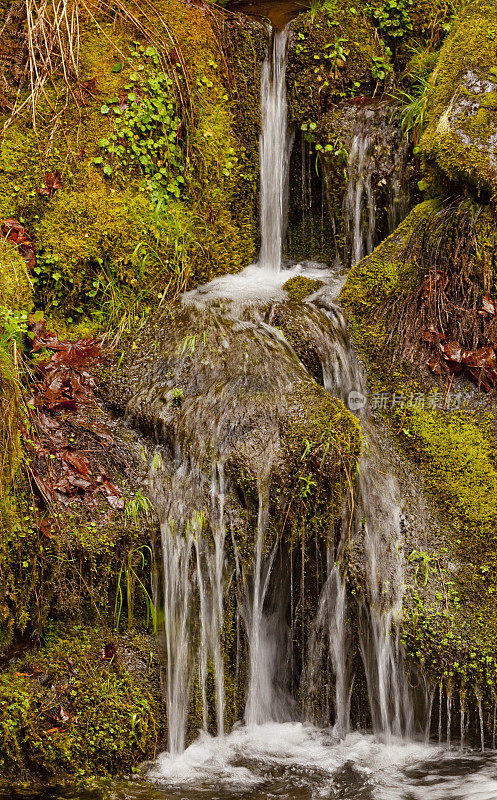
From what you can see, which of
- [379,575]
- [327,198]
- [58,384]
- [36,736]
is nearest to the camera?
[36,736]

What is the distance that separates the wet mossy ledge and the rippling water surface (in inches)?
15.4

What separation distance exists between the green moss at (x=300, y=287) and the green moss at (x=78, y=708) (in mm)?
2705

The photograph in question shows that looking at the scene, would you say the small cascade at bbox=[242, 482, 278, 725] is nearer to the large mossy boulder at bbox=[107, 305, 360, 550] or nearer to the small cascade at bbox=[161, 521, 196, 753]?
the large mossy boulder at bbox=[107, 305, 360, 550]

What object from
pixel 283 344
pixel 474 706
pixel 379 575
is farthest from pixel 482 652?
pixel 283 344

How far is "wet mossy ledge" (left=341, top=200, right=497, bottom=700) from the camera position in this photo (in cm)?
435

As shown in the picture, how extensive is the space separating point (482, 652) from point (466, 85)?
372 centimetres

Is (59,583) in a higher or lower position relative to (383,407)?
lower

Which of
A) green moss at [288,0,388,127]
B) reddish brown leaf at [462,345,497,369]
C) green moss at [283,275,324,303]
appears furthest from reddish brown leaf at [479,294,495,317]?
green moss at [288,0,388,127]

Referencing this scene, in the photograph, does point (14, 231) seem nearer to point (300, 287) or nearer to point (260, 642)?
point (300, 287)

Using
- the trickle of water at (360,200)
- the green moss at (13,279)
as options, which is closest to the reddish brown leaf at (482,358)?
the trickle of water at (360,200)

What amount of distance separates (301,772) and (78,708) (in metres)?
1.17

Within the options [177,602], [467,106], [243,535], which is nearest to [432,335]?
[467,106]

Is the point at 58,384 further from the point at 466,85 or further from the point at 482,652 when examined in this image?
the point at 466,85

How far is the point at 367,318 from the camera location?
17.9 feet
